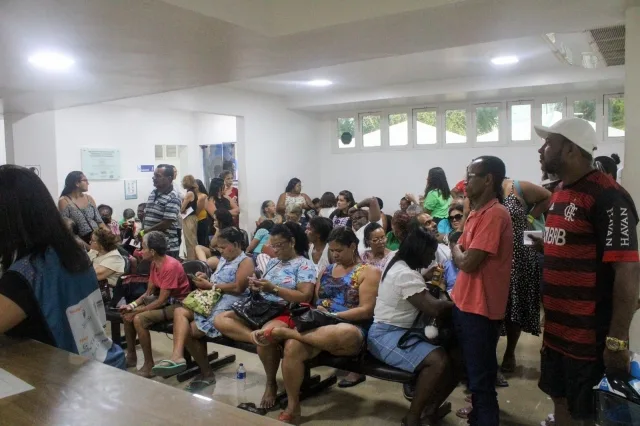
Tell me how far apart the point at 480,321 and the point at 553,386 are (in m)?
0.39

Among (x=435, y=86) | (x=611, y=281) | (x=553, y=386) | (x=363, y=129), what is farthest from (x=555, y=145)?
(x=363, y=129)

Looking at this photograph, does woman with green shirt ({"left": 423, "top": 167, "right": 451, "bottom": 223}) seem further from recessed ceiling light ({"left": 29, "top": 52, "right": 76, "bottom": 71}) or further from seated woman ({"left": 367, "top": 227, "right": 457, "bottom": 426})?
recessed ceiling light ({"left": 29, "top": 52, "right": 76, "bottom": 71})

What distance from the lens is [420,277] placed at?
109 inches

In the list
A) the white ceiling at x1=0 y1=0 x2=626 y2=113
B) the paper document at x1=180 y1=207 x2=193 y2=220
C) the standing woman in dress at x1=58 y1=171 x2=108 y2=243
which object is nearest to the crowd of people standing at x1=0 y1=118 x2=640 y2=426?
the standing woman in dress at x1=58 y1=171 x2=108 y2=243

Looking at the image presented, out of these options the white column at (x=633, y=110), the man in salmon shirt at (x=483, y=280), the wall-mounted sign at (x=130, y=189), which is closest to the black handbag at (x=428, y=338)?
the man in salmon shirt at (x=483, y=280)

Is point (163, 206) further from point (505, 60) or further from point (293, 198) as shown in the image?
point (505, 60)

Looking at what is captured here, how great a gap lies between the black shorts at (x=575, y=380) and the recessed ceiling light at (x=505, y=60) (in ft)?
15.6

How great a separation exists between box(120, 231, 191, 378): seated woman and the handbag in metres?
0.22

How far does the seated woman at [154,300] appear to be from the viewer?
3.77m

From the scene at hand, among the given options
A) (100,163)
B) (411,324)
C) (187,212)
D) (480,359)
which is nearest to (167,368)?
(411,324)

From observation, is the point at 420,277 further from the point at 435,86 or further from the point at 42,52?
the point at 435,86

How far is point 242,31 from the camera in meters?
3.32

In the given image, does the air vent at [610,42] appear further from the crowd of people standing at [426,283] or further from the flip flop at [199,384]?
the flip flop at [199,384]

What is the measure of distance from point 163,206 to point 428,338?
3.20 meters
